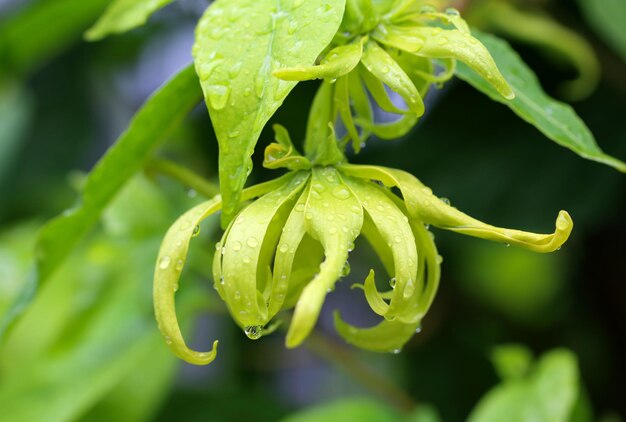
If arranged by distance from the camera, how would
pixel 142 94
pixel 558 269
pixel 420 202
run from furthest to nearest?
pixel 142 94 < pixel 558 269 < pixel 420 202

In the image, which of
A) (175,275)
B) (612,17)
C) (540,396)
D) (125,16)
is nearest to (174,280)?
(175,275)

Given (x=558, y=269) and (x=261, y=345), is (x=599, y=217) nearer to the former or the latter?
(x=558, y=269)

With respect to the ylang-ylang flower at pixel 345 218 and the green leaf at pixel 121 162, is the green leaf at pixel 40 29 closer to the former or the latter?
the green leaf at pixel 121 162

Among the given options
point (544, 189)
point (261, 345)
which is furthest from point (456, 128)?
point (261, 345)

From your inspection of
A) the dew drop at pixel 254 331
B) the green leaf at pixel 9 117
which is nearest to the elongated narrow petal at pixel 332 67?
the dew drop at pixel 254 331

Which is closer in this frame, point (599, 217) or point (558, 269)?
point (599, 217)

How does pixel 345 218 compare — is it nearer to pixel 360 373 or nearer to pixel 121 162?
pixel 121 162
